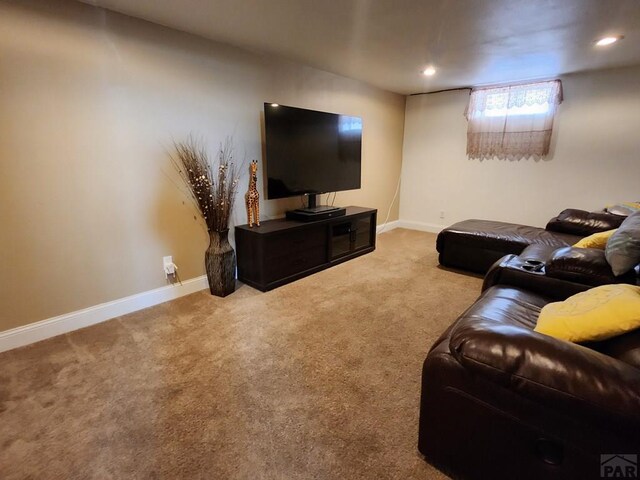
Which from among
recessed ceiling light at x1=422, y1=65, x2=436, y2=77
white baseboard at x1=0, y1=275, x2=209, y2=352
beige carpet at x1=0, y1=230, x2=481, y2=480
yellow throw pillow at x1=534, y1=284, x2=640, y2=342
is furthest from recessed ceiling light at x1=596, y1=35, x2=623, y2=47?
white baseboard at x1=0, y1=275, x2=209, y2=352

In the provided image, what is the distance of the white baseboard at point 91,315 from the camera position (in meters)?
2.16

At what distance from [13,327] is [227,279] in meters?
1.43

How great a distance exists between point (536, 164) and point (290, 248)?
11.4ft

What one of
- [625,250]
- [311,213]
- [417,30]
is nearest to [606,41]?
[417,30]

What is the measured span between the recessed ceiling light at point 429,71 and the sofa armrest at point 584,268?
2556 mm

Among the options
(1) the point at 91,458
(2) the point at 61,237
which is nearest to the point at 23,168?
(2) the point at 61,237

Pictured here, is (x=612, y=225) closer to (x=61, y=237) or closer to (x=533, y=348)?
(x=533, y=348)

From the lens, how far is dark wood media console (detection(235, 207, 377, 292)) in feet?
9.85

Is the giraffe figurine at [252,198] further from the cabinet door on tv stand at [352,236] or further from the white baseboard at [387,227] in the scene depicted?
the white baseboard at [387,227]

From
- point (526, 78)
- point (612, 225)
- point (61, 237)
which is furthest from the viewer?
point (526, 78)

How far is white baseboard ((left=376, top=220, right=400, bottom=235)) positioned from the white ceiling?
7.73 feet

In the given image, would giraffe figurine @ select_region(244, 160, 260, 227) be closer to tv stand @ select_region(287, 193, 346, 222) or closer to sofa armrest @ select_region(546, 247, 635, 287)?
tv stand @ select_region(287, 193, 346, 222)

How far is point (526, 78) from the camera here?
405 cm

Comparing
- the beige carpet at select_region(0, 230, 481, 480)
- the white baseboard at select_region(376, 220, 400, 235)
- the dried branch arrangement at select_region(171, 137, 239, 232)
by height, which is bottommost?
the beige carpet at select_region(0, 230, 481, 480)
